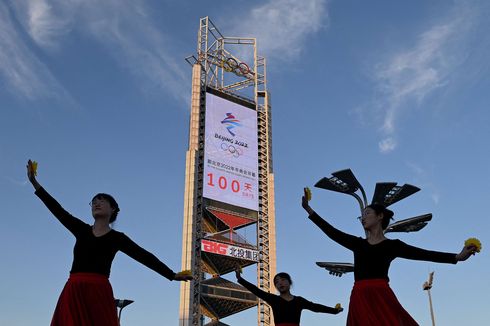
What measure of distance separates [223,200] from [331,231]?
3910 centimetres

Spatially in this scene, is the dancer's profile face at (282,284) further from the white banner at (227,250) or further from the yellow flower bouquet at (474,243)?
the white banner at (227,250)

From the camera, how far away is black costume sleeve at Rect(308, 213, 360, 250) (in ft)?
17.7

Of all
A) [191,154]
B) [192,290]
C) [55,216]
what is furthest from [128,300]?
[191,154]

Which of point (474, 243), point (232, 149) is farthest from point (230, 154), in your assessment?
point (474, 243)

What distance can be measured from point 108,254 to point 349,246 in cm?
233

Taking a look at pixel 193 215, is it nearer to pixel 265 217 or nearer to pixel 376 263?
pixel 265 217

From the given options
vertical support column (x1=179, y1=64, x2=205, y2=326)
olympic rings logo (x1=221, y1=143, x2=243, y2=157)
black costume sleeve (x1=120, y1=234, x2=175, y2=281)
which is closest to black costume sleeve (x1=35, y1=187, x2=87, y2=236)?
black costume sleeve (x1=120, y1=234, x2=175, y2=281)

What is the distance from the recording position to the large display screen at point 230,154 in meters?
44.7

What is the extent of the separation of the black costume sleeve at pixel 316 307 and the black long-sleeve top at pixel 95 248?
2923mm

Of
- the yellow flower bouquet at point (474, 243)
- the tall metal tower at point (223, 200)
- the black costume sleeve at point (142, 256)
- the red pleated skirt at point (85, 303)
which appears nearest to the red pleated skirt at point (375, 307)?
the yellow flower bouquet at point (474, 243)

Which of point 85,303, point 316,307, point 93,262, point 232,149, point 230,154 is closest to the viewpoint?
point 85,303

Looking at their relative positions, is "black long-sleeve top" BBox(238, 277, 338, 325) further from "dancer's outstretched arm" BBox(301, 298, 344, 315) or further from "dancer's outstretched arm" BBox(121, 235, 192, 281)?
"dancer's outstretched arm" BBox(121, 235, 192, 281)

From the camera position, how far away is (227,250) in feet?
142

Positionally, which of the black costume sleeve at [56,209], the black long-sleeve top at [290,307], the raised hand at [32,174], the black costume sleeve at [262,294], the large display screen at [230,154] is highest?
the large display screen at [230,154]
